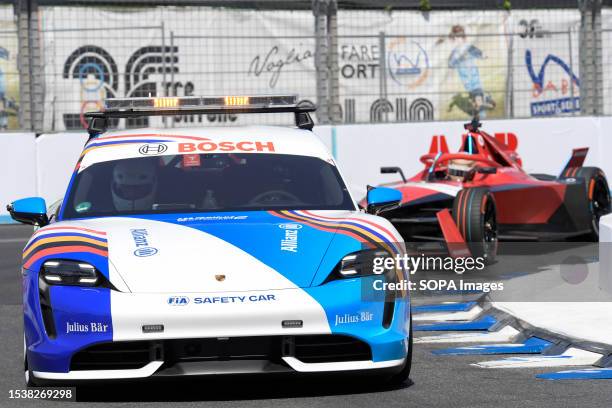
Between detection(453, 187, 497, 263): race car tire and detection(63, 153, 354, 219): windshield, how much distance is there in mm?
4723

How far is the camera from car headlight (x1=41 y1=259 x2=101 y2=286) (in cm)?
596

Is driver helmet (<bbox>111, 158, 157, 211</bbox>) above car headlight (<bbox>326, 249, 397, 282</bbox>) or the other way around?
above

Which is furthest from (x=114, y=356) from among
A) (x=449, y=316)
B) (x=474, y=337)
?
(x=449, y=316)

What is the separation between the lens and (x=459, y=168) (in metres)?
13.3

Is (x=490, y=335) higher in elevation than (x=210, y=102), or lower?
lower

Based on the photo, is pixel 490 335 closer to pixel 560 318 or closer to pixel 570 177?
pixel 560 318

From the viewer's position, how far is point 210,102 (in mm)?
8141

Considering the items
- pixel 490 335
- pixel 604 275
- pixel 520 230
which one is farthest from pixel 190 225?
pixel 520 230

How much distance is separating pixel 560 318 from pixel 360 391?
8.61 feet

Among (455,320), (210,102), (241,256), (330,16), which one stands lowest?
(455,320)

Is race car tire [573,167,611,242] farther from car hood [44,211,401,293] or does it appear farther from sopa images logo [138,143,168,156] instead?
car hood [44,211,401,293]

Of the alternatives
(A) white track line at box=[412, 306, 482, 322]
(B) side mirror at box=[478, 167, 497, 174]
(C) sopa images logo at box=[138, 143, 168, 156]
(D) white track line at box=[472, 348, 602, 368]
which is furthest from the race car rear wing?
(B) side mirror at box=[478, 167, 497, 174]

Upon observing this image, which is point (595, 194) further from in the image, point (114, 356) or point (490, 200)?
point (114, 356)

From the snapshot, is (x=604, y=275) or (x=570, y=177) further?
(x=570, y=177)
